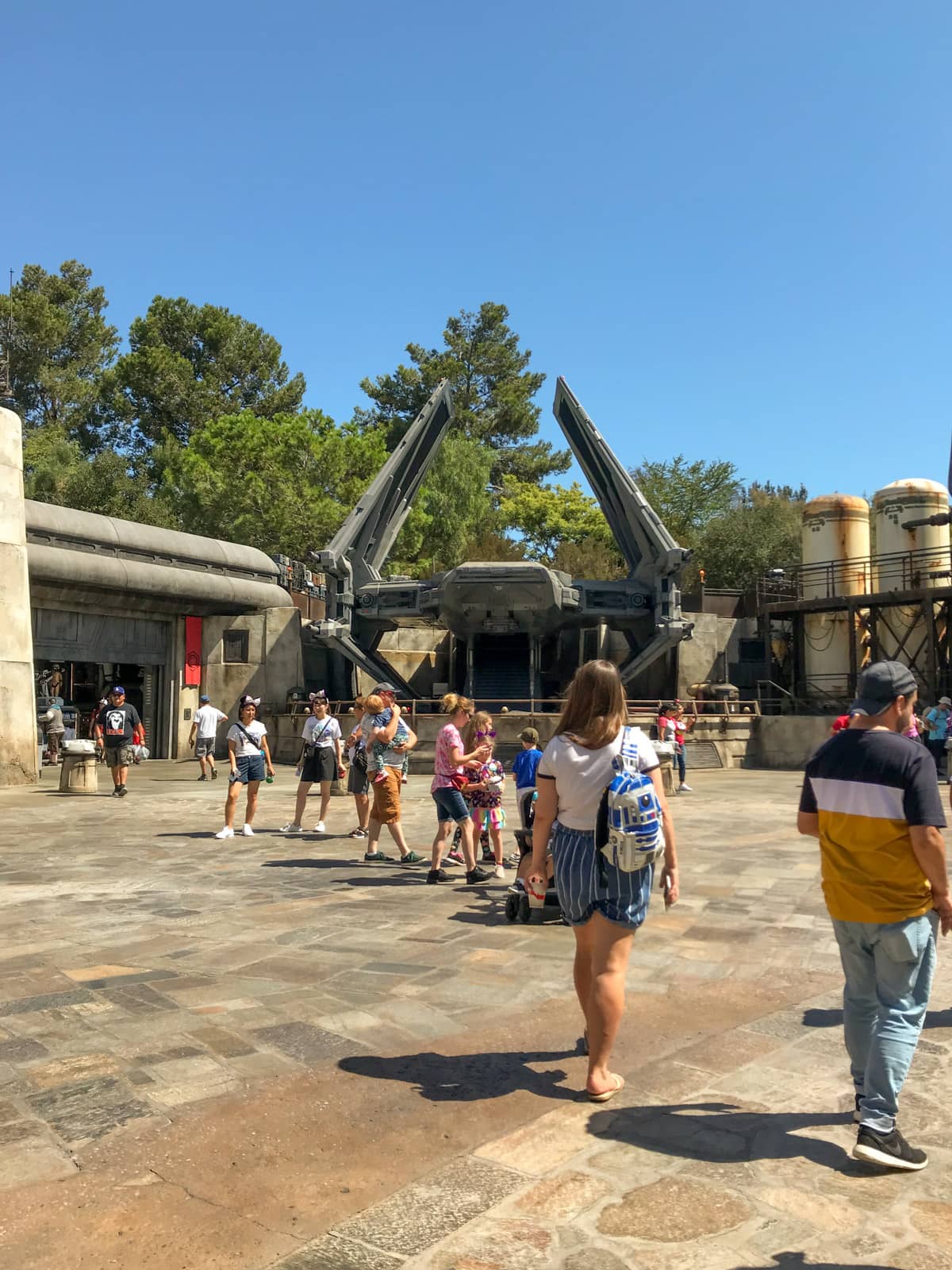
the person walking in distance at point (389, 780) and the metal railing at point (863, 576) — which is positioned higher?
the metal railing at point (863, 576)

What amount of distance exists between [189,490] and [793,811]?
1197 inches

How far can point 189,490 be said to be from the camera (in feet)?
127

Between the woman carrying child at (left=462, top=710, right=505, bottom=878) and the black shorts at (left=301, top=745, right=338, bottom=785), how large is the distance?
8.16ft

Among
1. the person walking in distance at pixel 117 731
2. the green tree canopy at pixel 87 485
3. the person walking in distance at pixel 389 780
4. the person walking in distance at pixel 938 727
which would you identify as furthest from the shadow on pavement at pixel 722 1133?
the green tree canopy at pixel 87 485

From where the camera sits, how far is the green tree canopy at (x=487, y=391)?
52.7m

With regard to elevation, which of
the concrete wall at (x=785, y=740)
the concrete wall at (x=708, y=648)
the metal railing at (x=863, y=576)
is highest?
the metal railing at (x=863, y=576)

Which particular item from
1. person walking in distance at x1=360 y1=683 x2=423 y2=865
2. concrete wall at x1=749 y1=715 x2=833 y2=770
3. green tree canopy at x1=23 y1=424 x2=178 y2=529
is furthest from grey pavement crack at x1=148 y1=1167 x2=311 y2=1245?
green tree canopy at x1=23 y1=424 x2=178 y2=529

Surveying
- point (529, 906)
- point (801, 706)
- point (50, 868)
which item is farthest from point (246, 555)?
point (529, 906)

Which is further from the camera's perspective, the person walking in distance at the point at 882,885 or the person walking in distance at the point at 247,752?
the person walking in distance at the point at 247,752

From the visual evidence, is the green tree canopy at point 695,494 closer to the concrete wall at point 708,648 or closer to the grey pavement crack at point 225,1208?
the concrete wall at point 708,648

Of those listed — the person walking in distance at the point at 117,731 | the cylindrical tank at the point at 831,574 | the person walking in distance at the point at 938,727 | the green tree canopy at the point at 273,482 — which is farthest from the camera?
the green tree canopy at the point at 273,482

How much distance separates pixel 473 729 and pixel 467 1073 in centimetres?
457

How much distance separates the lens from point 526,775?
7.40m

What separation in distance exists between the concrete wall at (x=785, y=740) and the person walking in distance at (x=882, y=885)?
21415 millimetres
